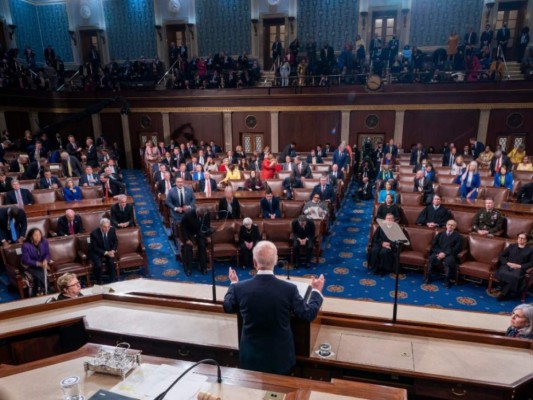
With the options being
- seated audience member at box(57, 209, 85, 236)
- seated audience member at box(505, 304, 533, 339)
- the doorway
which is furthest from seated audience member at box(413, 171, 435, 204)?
the doorway

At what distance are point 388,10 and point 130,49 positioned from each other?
11866 mm

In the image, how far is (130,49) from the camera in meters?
18.7

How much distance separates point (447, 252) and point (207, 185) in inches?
205

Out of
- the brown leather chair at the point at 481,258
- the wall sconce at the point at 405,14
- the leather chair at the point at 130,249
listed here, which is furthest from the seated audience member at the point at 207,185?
the wall sconce at the point at 405,14

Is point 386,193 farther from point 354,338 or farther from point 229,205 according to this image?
point 354,338

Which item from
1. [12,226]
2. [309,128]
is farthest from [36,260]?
[309,128]

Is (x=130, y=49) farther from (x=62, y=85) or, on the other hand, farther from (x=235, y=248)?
(x=235, y=248)

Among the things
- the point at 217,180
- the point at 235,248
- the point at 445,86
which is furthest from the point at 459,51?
the point at 235,248

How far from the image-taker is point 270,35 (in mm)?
17188

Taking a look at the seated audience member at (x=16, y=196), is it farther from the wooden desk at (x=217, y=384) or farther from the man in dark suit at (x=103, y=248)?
the wooden desk at (x=217, y=384)

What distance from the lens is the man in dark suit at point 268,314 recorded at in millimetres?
2432

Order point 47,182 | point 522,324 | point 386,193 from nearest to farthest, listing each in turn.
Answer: point 522,324
point 386,193
point 47,182

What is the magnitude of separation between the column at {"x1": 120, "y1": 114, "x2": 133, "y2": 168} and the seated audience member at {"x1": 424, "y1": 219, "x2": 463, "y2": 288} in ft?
46.8

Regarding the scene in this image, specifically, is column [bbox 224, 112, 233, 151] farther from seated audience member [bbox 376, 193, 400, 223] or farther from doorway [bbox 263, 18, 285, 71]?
seated audience member [bbox 376, 193, 400, 223]
